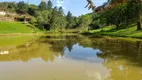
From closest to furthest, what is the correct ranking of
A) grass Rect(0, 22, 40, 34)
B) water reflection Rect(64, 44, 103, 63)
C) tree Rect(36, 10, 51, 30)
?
water reflection Rect(64, 44, 103, 63), grass Rect(0, 22, 40, 34), tree Rect(36, 10, 51, 30)

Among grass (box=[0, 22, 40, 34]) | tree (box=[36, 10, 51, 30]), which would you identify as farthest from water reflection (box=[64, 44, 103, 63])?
tree (box=[36, 10, 51, 30])

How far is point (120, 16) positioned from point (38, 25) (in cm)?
6676

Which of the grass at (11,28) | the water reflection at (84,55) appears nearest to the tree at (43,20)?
the grass at (11,28)

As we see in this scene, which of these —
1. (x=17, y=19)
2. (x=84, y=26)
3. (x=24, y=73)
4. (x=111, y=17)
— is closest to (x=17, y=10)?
(x=17, y=19)

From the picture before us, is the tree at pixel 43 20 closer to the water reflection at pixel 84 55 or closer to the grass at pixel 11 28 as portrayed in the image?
the grass at pixel 11 28

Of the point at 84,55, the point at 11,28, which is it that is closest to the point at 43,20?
the point at 11,28

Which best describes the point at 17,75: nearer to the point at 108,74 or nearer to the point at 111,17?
the point at 108,74

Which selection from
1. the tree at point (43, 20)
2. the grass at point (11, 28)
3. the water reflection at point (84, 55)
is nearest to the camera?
the water reflection at point (84, 55)

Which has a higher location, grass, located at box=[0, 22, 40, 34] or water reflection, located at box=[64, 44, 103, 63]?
grass, located at box=[0, 22, 40, 34]

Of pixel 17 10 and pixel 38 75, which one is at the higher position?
pixel 17 10

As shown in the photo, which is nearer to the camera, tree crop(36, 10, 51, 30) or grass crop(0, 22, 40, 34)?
grass crop(0, 22, 40, 34)

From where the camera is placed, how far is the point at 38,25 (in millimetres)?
136000

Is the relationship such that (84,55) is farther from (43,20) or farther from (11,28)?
(43,20)

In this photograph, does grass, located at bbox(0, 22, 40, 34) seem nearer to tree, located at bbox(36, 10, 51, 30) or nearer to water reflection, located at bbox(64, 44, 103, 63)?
tree, located at bbox(36, 10, 51, 30)
